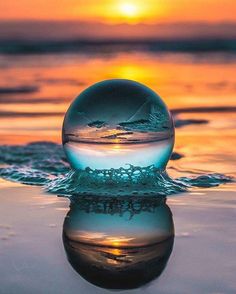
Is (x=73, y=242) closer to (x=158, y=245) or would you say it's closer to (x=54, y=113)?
(x=158, y=245)

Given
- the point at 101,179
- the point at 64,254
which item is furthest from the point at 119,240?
the point at 101,179

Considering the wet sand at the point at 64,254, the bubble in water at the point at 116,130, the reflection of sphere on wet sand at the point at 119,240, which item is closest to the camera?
the wet sand at the point at 64,254

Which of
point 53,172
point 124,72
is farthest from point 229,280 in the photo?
point 124,72

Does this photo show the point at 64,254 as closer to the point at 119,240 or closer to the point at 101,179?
the point at 119,240

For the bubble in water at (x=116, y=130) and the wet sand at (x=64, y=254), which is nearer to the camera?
the wet sand at (x=64, y=254)

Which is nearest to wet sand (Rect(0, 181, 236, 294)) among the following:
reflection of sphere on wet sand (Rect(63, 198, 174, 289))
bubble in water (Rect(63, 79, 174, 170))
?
reflection of sphere on wet sand (Rect(63, 198, 174, 289))

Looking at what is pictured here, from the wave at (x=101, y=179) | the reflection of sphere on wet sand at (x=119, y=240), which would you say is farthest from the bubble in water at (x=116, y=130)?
the reflection of sphere on wet sand at (x=119, y=240)

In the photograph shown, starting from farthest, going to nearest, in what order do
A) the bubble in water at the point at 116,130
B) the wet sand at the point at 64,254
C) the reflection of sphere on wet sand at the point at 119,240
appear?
the bubble in water at the point at 116,130 → the reflection of sphere on wet sand at the point at 119,240 → the wet sand at the point at 64,254

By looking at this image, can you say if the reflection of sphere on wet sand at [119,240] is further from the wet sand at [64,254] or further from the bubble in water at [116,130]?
the bubble in water at [116,130]
